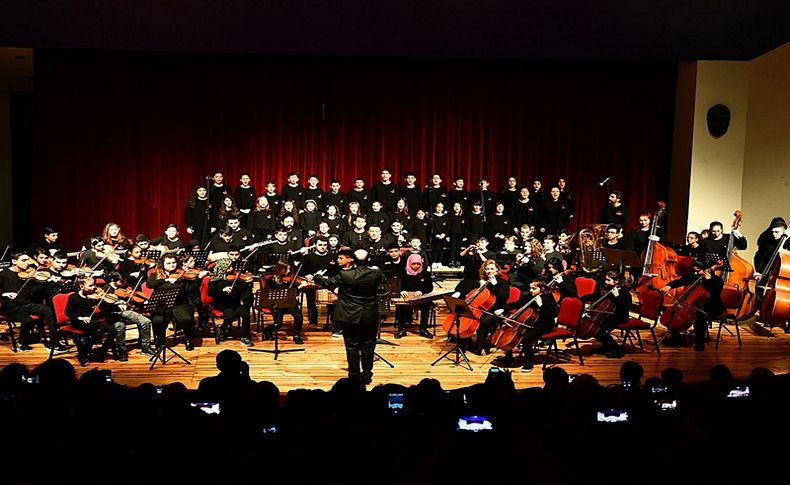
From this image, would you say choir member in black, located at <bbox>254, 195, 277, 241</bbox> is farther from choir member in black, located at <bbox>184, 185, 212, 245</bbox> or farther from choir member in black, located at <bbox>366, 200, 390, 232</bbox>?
choir member in black, located at <bbox>366, 200, 390, 232</bbox>

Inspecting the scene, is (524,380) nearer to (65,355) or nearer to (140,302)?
(140,302)

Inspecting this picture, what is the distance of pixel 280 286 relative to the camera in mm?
9953

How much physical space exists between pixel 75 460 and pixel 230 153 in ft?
43.3

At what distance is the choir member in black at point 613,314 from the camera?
9.70 m

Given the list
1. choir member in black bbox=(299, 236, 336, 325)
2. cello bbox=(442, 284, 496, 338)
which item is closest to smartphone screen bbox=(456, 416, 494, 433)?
cello bbox=(442, 284, 496, 338)

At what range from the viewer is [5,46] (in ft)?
48.4

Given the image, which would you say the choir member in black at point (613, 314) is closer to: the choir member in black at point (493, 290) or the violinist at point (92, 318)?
the choir member in black at point (493, 290)

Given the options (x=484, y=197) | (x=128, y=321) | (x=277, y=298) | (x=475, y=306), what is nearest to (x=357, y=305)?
(x=277, y=298)

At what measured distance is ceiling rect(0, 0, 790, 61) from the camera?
39.6ft

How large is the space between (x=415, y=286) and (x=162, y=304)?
11.1 feet

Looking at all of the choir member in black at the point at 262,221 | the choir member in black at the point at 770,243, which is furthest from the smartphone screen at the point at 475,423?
the choir member in black at the point at 262,221

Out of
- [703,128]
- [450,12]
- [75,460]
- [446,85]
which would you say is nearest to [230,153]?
[446,85]

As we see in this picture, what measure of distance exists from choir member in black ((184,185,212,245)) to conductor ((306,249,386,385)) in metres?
6.85

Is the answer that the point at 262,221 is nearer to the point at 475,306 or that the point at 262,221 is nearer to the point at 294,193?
the point at 294,193
